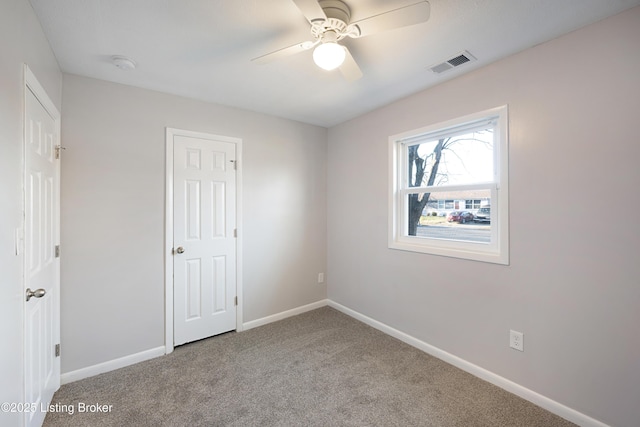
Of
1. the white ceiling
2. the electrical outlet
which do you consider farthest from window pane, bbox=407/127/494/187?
the electrical outlet

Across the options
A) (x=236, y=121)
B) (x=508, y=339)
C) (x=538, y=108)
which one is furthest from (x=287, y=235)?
(x=538, y=108)

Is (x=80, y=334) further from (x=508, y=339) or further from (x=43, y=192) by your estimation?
(x=508, y=339)

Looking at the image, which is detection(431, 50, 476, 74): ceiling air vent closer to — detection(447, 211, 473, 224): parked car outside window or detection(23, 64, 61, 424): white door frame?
detection(447, 211, 473, 224): parked car outside window

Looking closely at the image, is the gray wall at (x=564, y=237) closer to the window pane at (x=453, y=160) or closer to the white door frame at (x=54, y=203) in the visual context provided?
the window pane at (x=453, y=160)

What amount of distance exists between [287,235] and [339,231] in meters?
0.69

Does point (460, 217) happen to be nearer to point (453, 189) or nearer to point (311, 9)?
point (453, 189)

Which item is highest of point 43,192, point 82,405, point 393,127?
point 393,127

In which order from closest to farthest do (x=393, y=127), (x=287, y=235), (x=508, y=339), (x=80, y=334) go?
1. (x=508, y=339)
2. (x=80, y=334)
3. (x=393, y=127)
4. (x=287, y=235)

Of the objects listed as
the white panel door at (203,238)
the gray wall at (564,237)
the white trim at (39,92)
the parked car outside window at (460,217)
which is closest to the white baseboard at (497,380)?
the gray wall at (564,237)

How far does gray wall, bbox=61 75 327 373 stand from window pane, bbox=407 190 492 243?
1.72 metres

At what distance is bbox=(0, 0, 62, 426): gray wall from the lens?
118 centimetres

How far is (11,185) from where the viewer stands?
1.27 metres

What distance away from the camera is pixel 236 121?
9.85 ft

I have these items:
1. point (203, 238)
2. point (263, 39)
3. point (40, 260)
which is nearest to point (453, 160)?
point (263, 39)
